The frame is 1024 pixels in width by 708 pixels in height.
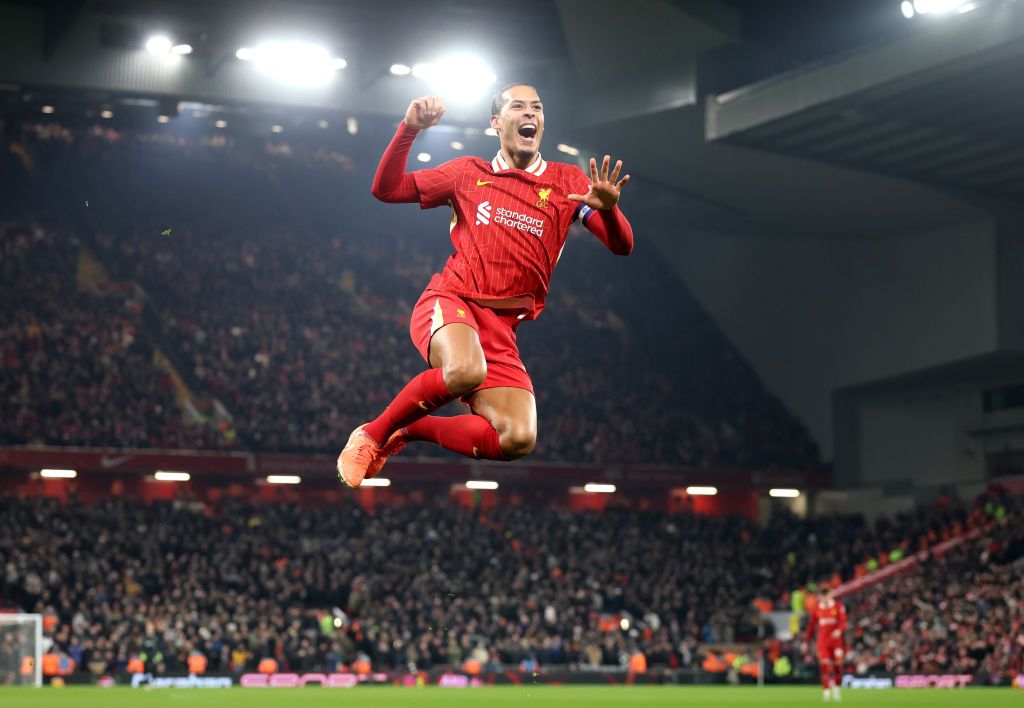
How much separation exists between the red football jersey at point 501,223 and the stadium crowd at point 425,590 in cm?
2274

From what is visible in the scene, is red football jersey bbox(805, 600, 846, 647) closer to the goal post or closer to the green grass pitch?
the green grass pitch

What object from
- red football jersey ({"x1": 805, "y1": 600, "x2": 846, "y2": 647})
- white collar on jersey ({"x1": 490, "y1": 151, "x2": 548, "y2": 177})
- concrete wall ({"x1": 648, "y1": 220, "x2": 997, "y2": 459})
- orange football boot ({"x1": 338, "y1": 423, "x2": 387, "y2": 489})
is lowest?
red football jersey ({"x1": 805, "y1": 600, "x2": 846, "y2": 647})

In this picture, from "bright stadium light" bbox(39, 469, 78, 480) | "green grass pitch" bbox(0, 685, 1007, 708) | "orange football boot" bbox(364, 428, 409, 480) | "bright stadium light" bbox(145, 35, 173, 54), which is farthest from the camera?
"bright stadium light" bbox(145, 35, 173, 54)

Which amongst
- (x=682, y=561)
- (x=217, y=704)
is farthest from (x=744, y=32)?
(x=217, y=704)

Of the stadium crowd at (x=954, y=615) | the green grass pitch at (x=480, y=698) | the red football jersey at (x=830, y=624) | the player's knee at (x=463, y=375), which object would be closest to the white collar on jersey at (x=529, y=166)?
the player's knee at (x=463, y=375)

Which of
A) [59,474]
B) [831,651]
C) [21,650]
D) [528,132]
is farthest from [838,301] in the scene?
[528,132]

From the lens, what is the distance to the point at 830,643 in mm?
26906

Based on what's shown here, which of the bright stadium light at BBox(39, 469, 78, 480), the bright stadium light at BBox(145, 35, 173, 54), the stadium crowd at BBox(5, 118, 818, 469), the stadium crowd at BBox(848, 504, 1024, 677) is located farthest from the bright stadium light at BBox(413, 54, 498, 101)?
the stadium crowd at BBox(848, 504, 1024, 677)

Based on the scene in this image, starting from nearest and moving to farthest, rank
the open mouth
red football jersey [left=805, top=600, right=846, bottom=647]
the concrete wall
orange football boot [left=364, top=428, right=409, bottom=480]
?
the open mouth < orange football boot [left=364, top=428, right=409, bottom=480] < red football jersey [left=805, top=600, right=846, bottom=647] < the concrete wall

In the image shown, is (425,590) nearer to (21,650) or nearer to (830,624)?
(21,650)

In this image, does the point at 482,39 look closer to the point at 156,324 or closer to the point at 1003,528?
the point at 156,324

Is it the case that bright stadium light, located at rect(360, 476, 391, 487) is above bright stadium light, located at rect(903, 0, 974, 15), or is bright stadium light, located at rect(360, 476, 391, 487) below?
below

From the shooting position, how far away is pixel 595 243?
54.3m

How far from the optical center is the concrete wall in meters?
43.3
